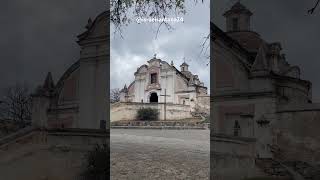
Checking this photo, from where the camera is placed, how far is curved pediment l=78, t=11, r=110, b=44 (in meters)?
5.13

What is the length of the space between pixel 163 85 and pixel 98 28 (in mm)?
913

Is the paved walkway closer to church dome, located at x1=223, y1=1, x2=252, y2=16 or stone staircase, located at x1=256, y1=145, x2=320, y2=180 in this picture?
stone staircase, located at x1=256, y1=145, x2=320, y2=180

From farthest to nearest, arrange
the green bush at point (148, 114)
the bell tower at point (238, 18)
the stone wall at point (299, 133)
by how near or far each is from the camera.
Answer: the green bush at point (148, 114) < the bell tower at point (238, 18) < the stone wall at point (299, 133)

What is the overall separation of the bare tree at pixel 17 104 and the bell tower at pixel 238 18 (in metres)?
2.27

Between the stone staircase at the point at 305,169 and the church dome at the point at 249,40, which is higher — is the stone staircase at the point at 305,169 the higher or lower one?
the lower one

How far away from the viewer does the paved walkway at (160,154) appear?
16.6ft

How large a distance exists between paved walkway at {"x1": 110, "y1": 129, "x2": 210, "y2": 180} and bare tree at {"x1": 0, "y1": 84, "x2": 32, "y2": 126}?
39.0 inches

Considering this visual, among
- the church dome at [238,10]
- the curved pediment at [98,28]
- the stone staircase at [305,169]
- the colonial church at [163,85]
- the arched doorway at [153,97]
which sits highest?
the church dome at [238,10]

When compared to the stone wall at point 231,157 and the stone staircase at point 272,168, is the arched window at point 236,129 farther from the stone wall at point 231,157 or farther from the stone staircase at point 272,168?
the stone staircase at point 272,168

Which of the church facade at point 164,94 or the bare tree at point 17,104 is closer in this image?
the church facade at point 164,94

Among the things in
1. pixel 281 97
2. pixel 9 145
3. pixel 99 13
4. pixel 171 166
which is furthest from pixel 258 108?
pixel 9 145

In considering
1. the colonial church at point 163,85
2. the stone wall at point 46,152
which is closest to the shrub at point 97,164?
the stone wall at point 46,152

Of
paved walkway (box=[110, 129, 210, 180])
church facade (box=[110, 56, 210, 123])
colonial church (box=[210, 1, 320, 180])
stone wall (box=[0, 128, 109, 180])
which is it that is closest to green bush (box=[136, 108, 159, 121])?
church facade (box=[110, 56, 210, 123])

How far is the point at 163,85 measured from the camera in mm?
5148
